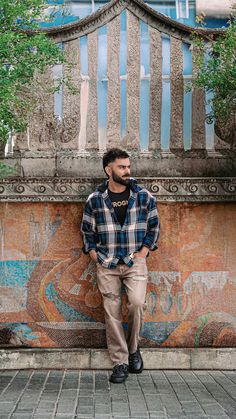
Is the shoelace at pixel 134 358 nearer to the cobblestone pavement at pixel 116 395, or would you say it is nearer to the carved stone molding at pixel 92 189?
the cobblestone pavement at pixel 116 395

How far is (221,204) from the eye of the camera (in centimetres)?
809

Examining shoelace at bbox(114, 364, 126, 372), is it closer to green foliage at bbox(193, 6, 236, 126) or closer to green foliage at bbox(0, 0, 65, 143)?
green foliage at bbox(0, 0, 65, 143)

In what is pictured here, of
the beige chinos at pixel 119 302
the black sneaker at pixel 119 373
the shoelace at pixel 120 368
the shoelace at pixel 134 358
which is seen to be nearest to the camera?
the black sneaker at pixel 119 373

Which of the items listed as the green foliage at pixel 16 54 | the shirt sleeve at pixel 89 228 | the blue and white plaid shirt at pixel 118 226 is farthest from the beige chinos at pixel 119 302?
the green foliage at pixel 16 54

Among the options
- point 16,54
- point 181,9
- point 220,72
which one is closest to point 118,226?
point 220,72

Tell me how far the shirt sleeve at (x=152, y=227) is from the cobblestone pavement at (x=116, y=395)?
4.42 feet

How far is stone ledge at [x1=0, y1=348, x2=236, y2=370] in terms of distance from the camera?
785cm

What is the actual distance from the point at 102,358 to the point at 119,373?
0.65 m

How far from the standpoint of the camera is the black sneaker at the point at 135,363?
758 centimetres

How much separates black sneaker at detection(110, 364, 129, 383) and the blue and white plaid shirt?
997mm

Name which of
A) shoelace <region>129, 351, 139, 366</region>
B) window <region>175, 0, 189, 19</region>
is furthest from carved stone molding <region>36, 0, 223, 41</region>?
window <region>175, 0, 189, 19</region>

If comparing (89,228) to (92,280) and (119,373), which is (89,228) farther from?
(119,373)

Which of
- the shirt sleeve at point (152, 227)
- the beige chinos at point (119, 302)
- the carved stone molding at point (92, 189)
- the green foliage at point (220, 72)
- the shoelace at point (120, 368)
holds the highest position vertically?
the green foliage at point (220, 72)

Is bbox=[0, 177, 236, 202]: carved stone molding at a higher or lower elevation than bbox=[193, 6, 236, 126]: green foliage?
lower
